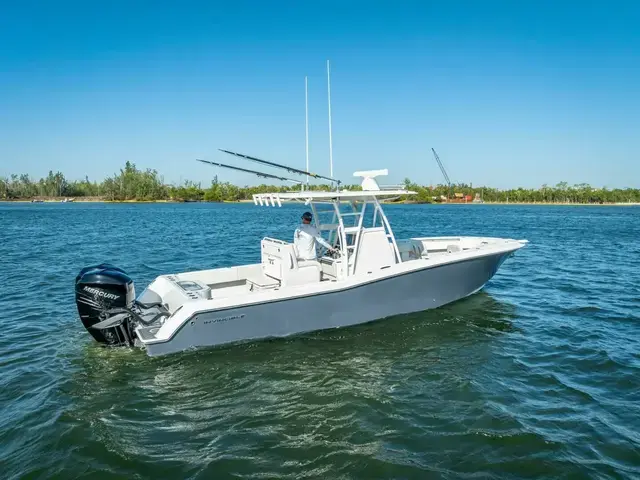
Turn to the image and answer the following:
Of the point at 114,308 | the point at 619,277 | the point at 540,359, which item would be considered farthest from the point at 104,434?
the point at 619,277

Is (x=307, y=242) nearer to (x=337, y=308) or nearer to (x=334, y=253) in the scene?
(x=334, y=253)

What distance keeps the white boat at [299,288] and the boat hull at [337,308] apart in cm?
2

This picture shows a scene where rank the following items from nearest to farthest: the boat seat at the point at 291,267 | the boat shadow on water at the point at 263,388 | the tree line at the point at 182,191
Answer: the boat shadow on water at the point at 263,388 → the boat seat at the point at 291,267 → the tree line at the point at 182,191

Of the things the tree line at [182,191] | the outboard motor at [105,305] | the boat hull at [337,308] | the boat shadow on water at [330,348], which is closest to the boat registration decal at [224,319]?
the boat hull at [337,308]

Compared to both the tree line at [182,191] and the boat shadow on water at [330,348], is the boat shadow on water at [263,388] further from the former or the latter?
the tree line at [182,191]

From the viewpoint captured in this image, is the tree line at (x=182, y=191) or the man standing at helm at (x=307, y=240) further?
the tree line at (x=182, y=191)

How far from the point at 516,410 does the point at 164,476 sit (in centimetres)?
451

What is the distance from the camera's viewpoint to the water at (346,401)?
5152 mm

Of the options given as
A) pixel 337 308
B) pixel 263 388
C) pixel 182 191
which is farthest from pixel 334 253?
pixel 182 191

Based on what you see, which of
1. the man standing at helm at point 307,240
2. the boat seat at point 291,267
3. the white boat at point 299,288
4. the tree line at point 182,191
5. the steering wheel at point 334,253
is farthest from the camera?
the tree line at point 182,191

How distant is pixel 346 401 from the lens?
6609 mm

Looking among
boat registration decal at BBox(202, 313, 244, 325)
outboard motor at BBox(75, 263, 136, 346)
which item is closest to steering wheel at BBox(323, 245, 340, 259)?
boat registration decal at BBox(202, 313, 244, 325)

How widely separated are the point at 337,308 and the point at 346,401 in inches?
104

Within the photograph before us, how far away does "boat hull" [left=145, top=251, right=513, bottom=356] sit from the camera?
7.89m
